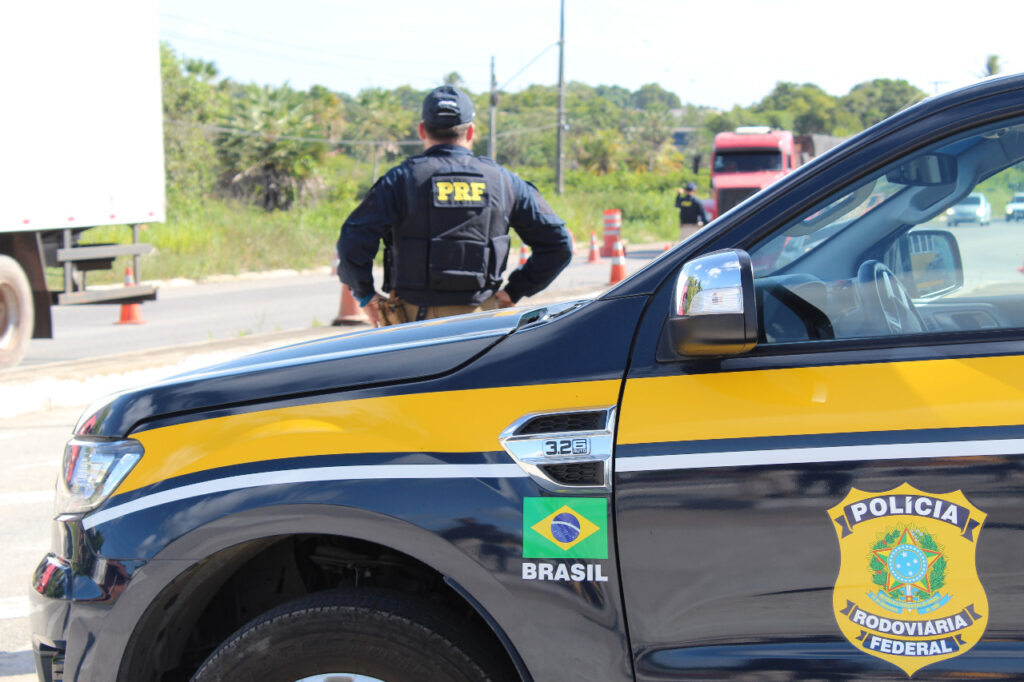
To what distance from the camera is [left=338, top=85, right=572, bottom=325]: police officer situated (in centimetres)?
425

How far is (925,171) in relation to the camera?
2.21m

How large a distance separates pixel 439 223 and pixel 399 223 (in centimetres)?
18

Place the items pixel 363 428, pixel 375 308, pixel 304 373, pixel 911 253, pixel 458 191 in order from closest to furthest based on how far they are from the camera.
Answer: pixel 363 428
pixel 304 373
pixel 911 253
pixel 458 191
pixel 375 308

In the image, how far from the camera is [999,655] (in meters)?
1.90

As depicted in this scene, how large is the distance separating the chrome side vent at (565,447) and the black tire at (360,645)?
0.39m

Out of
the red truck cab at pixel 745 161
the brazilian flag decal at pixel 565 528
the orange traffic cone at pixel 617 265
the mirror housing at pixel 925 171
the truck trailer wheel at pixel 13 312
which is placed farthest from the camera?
the red truck cab at pixel 745 161

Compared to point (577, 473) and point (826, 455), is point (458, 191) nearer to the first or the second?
point (577, 473)

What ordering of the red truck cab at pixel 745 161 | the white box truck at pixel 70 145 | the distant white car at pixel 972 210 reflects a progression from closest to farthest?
the distant white car at pixel 972 210 < the white box truck at pixel 70 145 < the red truck cab at pixel 745 161

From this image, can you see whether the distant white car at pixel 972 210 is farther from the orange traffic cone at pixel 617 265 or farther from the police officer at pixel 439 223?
the orange traffic cone at pixel 617 265

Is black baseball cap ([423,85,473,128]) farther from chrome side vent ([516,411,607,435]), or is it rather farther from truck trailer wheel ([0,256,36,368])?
truck trailer wheel ([0,256,36,368])

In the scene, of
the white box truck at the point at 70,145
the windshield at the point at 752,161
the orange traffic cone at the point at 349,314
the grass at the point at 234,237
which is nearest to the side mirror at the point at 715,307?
the orange traffic cone at the point at 349,314

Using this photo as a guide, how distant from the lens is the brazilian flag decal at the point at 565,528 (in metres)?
2.01

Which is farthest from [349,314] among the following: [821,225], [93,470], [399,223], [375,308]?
[821,225]

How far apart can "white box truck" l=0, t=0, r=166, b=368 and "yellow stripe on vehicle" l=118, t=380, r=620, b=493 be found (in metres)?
8.50
